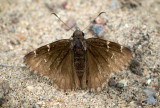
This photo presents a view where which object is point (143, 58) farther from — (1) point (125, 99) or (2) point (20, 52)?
(2) point (20, 52)

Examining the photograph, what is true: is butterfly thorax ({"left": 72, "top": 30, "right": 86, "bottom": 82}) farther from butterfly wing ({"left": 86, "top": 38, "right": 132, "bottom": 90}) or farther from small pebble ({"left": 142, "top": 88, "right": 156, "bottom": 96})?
small pebble ({"left": 142, "top": 88, "right": 156, "bottom": 96})

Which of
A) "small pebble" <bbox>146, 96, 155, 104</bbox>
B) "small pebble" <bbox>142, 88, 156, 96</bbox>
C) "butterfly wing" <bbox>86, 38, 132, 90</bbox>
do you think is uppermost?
"butterfly wing" <bbox>86, 38, 132, 90</bbox>

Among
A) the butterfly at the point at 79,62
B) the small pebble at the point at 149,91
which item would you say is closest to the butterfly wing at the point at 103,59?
the butterfly at the point at 79,62

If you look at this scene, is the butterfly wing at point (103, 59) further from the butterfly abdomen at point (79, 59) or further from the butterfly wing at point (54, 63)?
the butterfly wing at point (54, 63)

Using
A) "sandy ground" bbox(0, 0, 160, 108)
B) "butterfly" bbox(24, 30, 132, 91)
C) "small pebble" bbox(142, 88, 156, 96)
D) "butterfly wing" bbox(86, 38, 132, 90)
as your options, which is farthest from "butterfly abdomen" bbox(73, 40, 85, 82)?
"small pebble" bbox(142, 88, 156, 96)

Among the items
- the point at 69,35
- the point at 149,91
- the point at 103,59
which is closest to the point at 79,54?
the point at 103,59

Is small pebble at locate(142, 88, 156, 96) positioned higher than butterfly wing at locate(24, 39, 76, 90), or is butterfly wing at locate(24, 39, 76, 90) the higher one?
butterfly wing at locate(24, 39, 76, 90)
